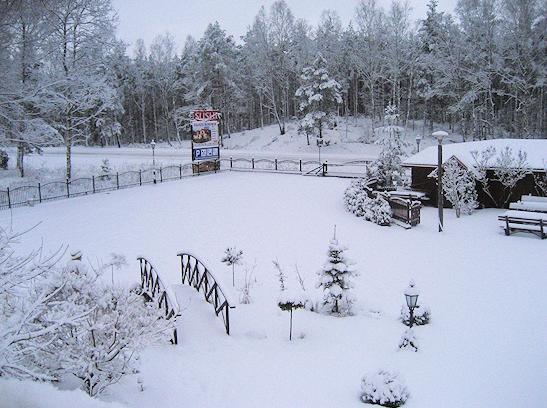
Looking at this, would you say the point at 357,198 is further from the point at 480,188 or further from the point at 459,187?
the point at 480,188

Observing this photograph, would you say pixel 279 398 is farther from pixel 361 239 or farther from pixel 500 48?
pixel 500 48

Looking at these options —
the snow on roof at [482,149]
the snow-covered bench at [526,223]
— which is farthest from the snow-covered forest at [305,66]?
the snow-covered bench at [526,223]

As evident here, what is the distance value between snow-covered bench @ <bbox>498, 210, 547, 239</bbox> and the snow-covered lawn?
0.35 metres

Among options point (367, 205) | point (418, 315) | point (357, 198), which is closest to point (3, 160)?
point (357, 198)

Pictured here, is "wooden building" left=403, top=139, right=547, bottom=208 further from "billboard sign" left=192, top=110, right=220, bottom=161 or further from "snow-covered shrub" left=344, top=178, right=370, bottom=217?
"billboard sign" left=192, top=110, right=220, bottom=161

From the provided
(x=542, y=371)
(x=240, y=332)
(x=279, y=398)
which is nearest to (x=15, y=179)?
(x=240, y=332)

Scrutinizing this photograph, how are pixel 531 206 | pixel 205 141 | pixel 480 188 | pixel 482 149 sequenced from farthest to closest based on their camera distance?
pixel 205 141, pixel 482 149, pixel 480 188, pixel 531 206

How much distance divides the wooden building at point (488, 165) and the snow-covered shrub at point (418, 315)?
13.9 m

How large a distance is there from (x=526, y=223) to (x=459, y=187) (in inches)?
170

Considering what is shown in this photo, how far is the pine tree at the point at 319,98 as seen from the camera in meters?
47.5

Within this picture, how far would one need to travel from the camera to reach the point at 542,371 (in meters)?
9.31

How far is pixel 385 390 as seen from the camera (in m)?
7.95

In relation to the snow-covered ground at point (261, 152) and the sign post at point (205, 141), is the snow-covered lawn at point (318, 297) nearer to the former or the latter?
the sign post at point (205, 141)

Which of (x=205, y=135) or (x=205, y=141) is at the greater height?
(x=205, y=135)
